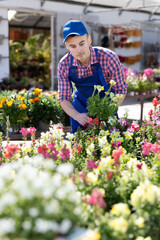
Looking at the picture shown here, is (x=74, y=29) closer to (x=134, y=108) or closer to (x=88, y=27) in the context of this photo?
(x=134, y=108)

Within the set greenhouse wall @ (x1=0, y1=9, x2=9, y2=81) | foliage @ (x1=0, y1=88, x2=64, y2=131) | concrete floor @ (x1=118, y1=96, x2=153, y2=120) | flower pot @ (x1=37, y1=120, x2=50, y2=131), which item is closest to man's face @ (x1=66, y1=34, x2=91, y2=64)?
foliage @ (x1=0, y1=88, x2=64, y2=131)

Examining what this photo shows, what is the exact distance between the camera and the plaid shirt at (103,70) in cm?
249

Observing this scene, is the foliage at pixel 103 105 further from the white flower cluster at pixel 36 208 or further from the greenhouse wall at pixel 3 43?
the greenhouse wall at pixel 3 43

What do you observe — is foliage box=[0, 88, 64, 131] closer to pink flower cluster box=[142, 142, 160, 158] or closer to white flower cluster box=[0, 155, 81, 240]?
pink flower cluster box=[142, 142, 160, 158]

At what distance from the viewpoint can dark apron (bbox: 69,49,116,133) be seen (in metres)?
2.56

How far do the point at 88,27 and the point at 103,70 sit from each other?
7.63 metres

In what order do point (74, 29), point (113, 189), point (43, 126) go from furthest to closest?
1. point (43, 126)
2. point (74, 29)
3. point (113, 189)

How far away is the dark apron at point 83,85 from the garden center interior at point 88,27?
19.4 ft

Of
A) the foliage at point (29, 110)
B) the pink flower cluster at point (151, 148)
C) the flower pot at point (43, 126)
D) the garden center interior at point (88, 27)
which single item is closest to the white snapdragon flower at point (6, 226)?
the pink flower cluster at point (151, 148)

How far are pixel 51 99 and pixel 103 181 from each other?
3.18 m

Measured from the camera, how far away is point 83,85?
2648 millimetres

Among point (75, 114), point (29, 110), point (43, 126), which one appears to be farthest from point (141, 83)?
point (75, 114)

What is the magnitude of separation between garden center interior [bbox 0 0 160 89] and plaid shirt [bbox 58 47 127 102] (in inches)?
237

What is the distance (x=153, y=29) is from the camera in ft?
40.1
